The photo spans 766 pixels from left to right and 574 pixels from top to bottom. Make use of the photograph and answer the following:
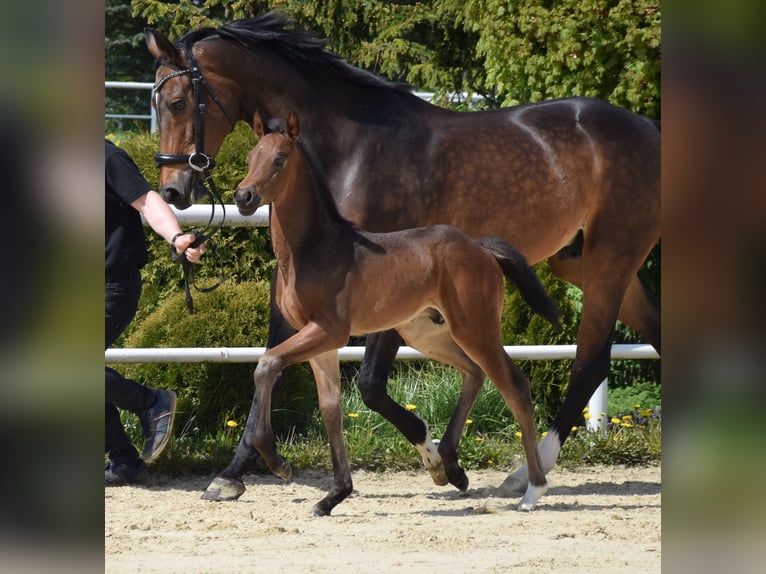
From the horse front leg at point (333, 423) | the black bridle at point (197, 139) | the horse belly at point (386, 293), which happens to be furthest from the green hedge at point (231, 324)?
the horse belly at point (386, 293)

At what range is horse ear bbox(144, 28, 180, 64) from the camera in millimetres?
4742

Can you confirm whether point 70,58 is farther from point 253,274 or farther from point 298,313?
point 253,274

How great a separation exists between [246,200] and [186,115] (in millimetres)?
993

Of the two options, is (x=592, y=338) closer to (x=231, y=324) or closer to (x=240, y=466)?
(x=240, y=466)

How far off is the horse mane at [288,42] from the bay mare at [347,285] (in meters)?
0.83

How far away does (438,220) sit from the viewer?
200 inches

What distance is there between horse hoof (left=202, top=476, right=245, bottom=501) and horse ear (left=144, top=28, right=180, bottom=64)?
6.33 feet

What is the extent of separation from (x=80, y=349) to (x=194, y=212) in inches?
186

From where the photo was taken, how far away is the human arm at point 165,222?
3.96 metres

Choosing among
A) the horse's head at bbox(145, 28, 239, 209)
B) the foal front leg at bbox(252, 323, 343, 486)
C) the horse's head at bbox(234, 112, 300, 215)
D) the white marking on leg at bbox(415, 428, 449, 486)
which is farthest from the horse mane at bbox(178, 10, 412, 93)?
the white marking on leg at bbox(415, 428, 449, 486)

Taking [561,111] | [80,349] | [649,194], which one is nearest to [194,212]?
[561,111]

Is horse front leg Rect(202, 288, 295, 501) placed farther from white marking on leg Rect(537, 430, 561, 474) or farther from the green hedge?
white marking on leg Rect(537, 430, 561, 474)

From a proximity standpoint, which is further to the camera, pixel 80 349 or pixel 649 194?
pixel 649 194

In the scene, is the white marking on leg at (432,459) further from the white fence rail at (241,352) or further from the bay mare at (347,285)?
the white fence rail at (241,352)
